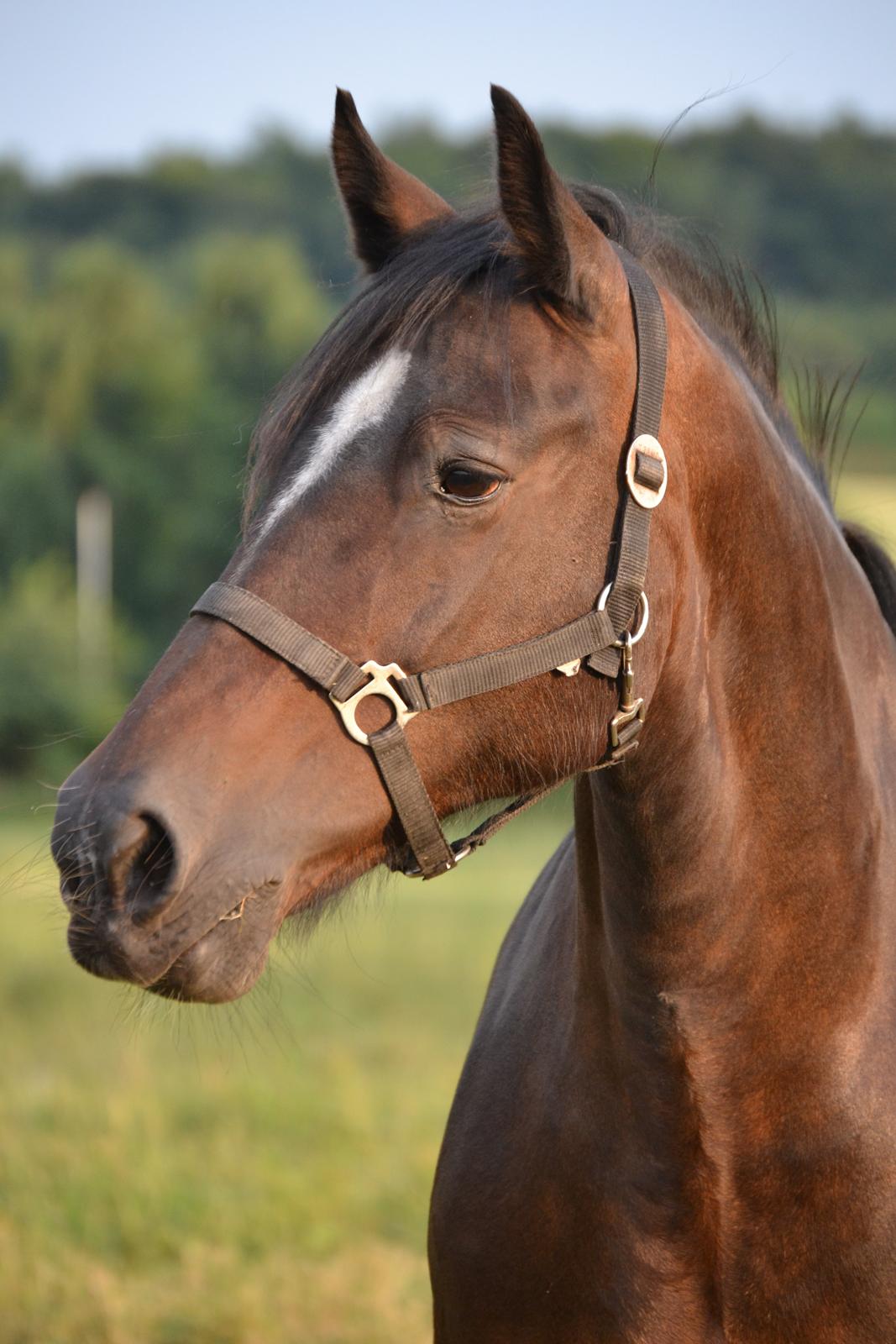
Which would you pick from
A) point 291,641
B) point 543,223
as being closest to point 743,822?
point 291,641

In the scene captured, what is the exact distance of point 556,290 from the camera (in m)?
2.53

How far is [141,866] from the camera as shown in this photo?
2.20m

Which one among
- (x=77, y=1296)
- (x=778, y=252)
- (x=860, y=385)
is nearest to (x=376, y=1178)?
(x=77, y=1296)

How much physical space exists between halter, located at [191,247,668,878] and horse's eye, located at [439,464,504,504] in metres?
0.28

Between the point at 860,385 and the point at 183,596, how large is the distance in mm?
63619

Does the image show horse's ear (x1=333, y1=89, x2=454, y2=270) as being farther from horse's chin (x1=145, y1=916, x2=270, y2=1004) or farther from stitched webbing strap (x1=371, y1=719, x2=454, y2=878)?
horse's chin (x1=145, y1=916, x2=270, y2=1004)

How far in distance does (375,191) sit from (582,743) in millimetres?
1274

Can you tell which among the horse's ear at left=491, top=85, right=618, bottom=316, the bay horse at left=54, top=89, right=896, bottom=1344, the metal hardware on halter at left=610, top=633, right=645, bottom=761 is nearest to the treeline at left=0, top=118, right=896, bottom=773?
the bay horse at left=54, top=89, right=896, bottom=1344

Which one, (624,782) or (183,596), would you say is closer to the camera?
(624,782)

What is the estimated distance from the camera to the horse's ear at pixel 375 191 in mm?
2883

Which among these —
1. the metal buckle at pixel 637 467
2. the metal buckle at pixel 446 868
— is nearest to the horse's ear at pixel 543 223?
the metal buckle at pixel 637 467

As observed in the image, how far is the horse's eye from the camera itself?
2.41 m

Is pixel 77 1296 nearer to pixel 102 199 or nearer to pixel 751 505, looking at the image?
pixel 751 505

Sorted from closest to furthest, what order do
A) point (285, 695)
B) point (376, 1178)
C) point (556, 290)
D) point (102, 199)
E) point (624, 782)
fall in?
point (285, 695) < point (556, 290) < point (624, 782) < point (376, 1178) < point (102, 199)
